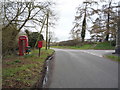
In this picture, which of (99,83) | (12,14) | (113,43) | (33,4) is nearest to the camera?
(99,83)

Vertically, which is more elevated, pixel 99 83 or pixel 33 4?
pixel 33 4

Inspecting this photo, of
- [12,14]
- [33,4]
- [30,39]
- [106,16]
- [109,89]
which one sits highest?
[106,16]

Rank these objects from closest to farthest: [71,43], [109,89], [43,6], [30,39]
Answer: [109,89], [43,6], [30,39], [71,43]

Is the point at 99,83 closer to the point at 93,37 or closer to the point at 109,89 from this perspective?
the point at 109,89

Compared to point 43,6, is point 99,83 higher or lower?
lower

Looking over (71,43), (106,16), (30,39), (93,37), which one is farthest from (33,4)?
(93,37)

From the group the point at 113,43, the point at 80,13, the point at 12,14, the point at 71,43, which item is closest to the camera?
the point at 12,14

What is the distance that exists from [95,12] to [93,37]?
39.3 ft

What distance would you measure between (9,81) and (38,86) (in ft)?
4.13

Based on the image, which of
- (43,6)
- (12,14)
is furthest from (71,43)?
(12,14)

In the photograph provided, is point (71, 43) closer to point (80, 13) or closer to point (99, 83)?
point (80, 13)

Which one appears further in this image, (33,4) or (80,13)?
(80,13)

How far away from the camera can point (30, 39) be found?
20.3 meters

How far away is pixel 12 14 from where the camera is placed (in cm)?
1155
